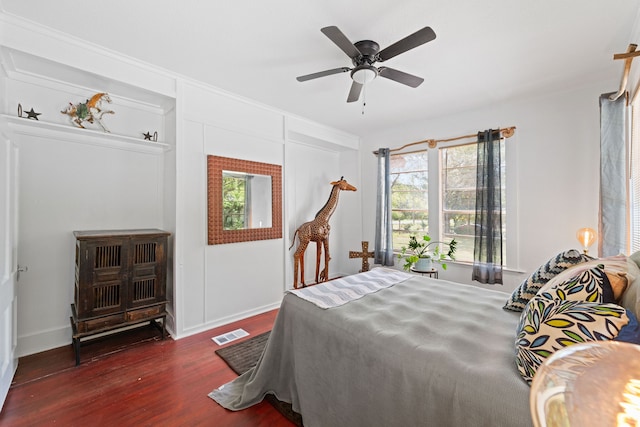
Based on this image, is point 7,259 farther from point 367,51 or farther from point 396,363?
point 367,51

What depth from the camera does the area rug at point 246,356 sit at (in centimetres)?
195

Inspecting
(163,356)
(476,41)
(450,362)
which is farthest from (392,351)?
(476,41)

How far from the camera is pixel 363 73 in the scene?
2.25 meters

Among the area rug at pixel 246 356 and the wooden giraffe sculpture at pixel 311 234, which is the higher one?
the wooden giraffe sculpture at pixel 311 234

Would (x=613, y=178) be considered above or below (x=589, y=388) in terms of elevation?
above

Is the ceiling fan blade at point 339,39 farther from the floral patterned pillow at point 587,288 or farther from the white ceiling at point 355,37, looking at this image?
the floral patterned pillow at point 587,288

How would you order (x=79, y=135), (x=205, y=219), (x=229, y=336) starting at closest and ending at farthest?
(x=79, y=135)
(x=229, y=336)
(x=205, y=219)

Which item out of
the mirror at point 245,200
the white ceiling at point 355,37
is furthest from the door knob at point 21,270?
the white ceiling at point 355,37

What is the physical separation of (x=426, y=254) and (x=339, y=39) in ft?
10.3

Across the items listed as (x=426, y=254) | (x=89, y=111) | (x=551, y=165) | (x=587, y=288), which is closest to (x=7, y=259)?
(x=89, y=111)

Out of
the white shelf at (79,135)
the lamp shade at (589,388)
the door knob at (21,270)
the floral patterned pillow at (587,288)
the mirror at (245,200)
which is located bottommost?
the door knob at (21,270)

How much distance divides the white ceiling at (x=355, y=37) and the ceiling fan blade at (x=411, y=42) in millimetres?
223

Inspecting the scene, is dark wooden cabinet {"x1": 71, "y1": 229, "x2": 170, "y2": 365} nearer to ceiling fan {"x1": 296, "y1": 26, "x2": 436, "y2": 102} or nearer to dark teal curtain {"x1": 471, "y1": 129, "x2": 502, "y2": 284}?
ceiling fan {"x1": 296, "y1": 26, "x2": 436, "y2": 102}

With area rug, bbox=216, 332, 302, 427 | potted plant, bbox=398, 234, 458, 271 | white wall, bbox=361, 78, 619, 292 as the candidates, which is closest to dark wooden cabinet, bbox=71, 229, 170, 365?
area rug, bbox=216, 332, 302, 427
